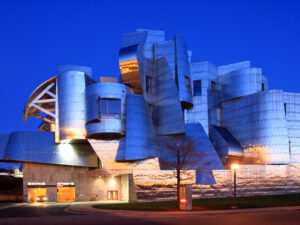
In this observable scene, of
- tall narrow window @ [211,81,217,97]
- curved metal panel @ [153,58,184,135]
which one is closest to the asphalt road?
curved metal panel @ [153,58,184,135]

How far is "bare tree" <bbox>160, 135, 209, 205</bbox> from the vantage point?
46.3 m

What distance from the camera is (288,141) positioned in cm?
4991

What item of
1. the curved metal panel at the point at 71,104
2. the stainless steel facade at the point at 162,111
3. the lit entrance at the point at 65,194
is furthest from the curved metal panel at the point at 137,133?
the lit entrance at the point at 65,194

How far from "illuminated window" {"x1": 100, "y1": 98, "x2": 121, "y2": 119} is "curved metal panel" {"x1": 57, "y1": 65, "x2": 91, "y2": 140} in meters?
4.37

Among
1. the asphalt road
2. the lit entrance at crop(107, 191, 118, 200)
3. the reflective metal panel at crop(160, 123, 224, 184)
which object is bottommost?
the lit entrance at crop(107, 191, 118, 200)

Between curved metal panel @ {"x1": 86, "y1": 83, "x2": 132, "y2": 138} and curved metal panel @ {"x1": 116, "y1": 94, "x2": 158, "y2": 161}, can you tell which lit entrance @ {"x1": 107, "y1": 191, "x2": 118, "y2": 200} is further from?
curved metal panel @ {"x1": 86, "y1": 83, "x2": 132, "y2": 138}

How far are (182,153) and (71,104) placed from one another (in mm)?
15494

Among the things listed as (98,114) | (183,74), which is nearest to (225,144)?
(183,74)

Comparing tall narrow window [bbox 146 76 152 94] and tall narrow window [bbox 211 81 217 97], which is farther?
tall narrow window [bbox 211 81 217 97]

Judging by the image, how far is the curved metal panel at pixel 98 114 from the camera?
4500 cm

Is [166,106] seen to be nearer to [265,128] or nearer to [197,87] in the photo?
[197,87]

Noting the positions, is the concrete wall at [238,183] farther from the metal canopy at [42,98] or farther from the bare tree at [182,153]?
the metal canopy at [42,98]

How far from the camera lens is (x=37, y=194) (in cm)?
5125

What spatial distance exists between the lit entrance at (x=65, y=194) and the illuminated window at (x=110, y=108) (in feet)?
45.7
